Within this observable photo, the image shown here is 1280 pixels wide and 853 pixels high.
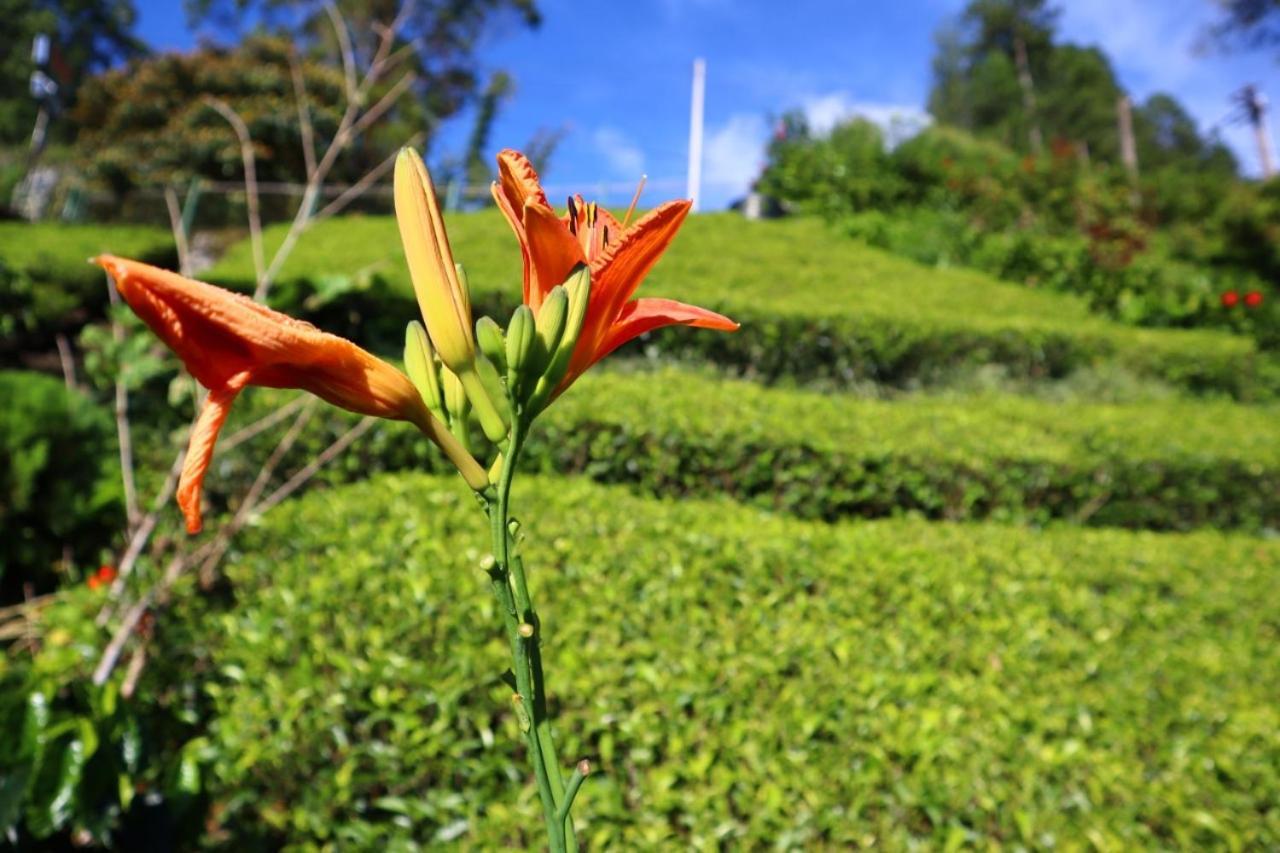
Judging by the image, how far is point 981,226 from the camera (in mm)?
A: 12406

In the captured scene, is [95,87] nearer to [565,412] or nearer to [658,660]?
[565,412]

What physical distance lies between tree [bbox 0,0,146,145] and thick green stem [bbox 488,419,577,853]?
1301 inches

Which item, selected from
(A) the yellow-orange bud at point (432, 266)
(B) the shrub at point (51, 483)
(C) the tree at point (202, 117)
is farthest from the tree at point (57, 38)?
(A) the yellow-orange bud at point (432, 266)

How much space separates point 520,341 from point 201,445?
0.63ft

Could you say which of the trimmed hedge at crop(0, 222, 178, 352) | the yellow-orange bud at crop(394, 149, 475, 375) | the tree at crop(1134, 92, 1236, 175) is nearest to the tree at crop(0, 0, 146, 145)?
the trimmed hedge at crop(0, 222, 178, 352)

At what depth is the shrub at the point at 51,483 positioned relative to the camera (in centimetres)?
305

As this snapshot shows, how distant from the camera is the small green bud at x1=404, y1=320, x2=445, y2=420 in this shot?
58 cm

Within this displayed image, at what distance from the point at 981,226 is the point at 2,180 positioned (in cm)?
1844

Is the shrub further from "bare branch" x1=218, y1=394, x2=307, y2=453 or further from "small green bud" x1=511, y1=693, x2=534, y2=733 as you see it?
"small green bud" x1=511, y1=693, x2=534, y2=733

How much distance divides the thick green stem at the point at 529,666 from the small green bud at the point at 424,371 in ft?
0.32

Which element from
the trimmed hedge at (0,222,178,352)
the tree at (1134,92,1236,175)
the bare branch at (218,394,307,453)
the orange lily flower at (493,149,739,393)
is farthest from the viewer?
the tree at (1134,92,1236,175)

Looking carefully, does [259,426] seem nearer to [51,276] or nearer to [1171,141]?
[51,276]

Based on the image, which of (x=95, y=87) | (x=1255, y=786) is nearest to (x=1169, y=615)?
(x=1255, y=786)

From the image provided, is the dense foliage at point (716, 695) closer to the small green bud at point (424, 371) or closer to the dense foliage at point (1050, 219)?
the small green bud at point (424, 371)
